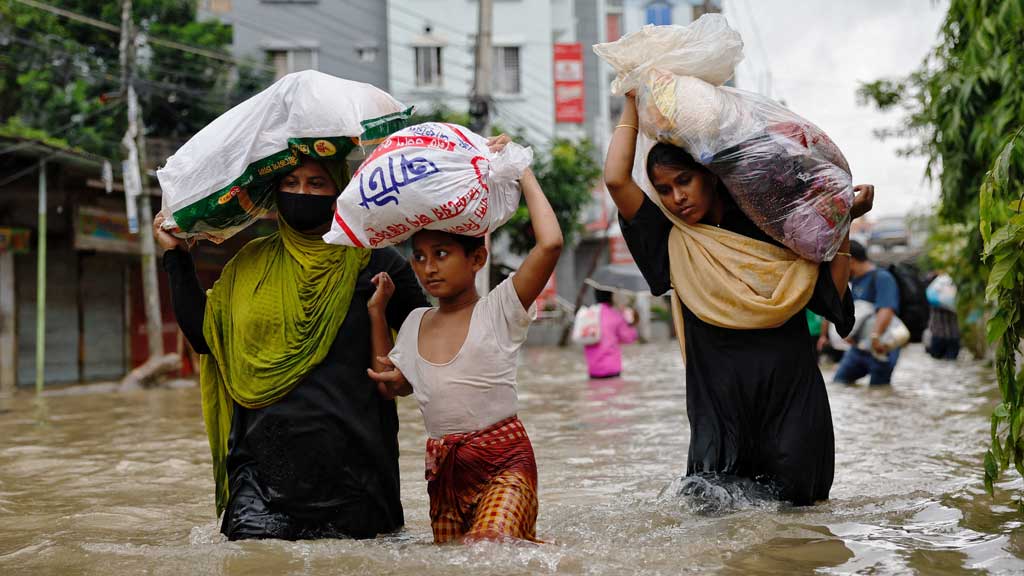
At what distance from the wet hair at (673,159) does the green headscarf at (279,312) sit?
1.09 metres

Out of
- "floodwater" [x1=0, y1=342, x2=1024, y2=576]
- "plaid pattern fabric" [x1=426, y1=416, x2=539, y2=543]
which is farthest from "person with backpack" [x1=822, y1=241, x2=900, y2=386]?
"plaid pattern fabric" [x1=426, y1=416, x2=539, y2=543]

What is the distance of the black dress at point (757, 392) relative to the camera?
13.2 ft

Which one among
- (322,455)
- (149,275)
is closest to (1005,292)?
(322,455)

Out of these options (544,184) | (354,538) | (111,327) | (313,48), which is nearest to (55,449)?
(354,538)

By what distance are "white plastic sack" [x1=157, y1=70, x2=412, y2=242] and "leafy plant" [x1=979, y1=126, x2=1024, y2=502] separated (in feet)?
6.33

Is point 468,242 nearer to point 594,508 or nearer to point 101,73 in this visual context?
point 594,508

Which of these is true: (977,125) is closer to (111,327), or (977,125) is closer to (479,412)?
(479,412)

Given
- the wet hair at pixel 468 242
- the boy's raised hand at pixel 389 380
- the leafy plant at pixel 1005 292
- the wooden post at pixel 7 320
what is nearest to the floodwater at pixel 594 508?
the leafy plant at pixel 1005 292

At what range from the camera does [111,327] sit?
1986 cm

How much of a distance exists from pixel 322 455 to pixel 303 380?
0.25 m

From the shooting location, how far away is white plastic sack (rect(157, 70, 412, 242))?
3.56 meters

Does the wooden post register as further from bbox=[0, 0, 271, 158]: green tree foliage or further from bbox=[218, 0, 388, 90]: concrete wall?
bbox=[218, 0, 388, 90]: concrete wall

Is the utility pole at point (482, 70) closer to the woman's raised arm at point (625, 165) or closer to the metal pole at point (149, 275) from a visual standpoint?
the metal pole at point (149, 275)

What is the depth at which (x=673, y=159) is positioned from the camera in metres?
3.97
